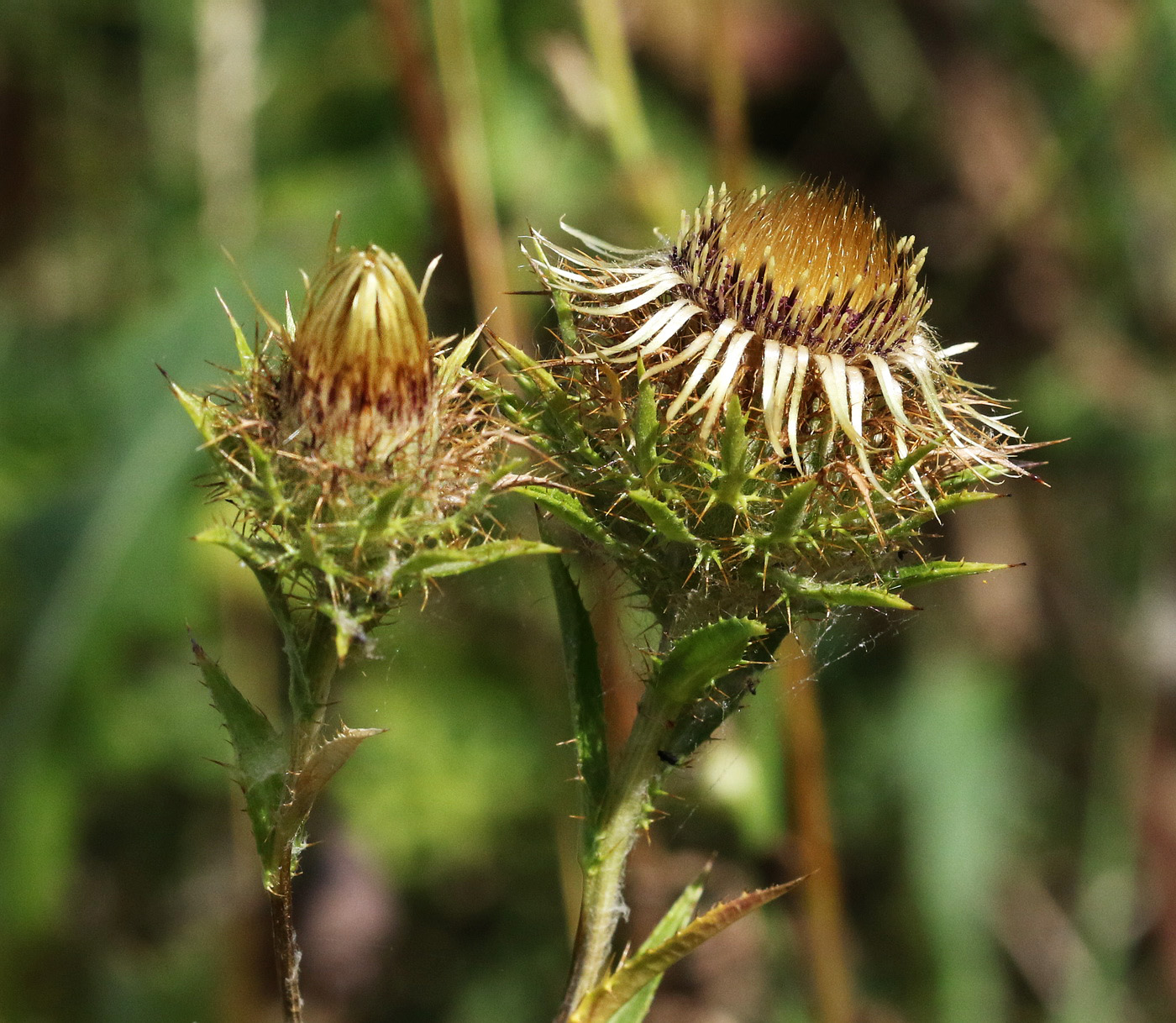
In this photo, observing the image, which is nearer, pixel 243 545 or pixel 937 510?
pixel 243 545

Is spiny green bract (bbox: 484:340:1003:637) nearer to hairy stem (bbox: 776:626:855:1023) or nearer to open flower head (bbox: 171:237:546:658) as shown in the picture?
open flower head (bbox: 171:237:546:658)

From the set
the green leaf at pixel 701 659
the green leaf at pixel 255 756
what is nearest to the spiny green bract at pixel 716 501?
the green leaf at pixel 701 659

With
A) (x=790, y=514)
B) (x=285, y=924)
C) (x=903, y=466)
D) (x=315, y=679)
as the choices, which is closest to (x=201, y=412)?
(x=315, y=679)

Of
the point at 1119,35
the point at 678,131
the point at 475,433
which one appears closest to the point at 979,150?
the point at 1119,35


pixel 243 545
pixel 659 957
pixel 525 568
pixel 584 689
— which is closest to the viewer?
pixel 243 545

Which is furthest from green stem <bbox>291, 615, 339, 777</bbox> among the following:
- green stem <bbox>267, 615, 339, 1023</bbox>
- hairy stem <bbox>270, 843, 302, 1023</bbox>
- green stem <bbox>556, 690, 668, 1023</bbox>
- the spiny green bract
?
green stem <bbox>556, 690, 668, 1023</bbox>

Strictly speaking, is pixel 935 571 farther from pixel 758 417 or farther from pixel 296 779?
pixel 296 779

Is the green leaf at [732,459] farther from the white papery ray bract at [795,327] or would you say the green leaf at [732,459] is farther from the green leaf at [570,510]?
the green leaf at [570,510]
